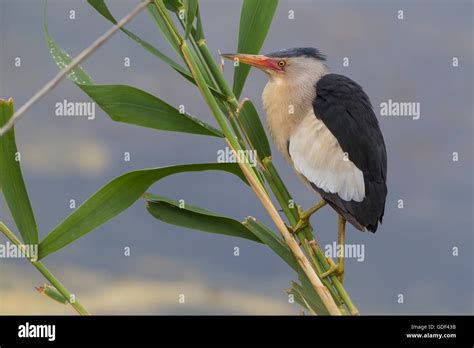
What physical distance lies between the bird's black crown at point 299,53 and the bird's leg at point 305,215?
724mm

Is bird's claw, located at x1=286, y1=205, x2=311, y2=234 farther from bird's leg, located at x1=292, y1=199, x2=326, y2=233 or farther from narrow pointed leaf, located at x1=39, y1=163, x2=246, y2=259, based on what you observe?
narrow pointed leaf, located at x1=39, y1=163, x2=246, y2=259

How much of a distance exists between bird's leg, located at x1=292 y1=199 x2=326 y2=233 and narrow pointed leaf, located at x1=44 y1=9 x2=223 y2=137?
0.42 metres

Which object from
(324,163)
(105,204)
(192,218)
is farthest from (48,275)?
(324,163)

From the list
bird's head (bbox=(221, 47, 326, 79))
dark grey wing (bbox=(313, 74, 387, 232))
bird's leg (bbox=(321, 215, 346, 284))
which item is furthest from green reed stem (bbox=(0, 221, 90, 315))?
bird's head (bbox=(221, 47, 326, 79))

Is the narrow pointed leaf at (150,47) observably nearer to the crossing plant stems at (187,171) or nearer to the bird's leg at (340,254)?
the crossing plant stems at (187,171)

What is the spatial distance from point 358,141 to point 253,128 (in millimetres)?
612

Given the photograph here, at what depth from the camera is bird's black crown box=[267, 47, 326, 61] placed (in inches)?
109

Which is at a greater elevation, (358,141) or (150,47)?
(150,47)

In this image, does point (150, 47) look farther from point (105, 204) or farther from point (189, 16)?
point (105, 204)

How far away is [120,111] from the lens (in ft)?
6.26

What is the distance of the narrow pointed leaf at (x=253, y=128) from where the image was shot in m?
2.05

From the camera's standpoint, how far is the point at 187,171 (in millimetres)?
Answer: 1901

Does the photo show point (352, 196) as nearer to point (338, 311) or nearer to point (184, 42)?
point (338, 311)

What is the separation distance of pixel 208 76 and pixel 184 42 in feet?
0.54
